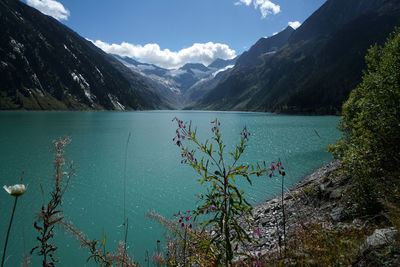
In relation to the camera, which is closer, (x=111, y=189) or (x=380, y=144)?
(x=380, y=144)

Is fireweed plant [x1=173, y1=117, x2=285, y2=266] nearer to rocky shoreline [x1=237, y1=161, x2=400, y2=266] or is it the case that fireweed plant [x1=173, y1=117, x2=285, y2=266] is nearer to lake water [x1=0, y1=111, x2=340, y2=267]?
lake water [x1=0, y1=111, x2=340, y2=267]

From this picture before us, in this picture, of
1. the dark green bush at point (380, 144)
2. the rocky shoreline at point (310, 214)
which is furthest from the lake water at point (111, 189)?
the dark green bush at point (380, 144)

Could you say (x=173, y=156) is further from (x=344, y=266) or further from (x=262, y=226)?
(x=344, y=266)

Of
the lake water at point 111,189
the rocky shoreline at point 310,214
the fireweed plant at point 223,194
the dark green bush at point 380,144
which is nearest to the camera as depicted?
the fireweed plant at point 223,194

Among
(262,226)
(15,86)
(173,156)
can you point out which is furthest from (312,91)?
(15,86)

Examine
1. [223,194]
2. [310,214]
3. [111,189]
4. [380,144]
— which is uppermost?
[380,144]

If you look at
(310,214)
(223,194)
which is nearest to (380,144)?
(310,214)

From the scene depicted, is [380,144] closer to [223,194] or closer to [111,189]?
[223,194]

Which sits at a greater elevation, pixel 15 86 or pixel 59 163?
pixel 15 86

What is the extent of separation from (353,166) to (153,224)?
36.9ft

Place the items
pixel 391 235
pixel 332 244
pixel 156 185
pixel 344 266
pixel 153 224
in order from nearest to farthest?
pixel 344 266 → pixel 391 235 → pixel 332 244 → pixel 153 224 → pixel 156 185

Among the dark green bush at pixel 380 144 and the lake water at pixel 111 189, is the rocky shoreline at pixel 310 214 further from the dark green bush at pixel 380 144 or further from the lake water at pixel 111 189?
the lake water at pixel 111 189

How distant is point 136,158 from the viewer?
102ft

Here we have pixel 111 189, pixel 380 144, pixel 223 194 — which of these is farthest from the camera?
pixel 111 189
